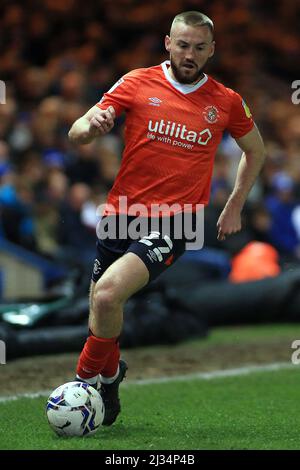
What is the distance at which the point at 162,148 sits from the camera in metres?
6.80

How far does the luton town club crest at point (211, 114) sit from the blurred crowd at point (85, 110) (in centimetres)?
602

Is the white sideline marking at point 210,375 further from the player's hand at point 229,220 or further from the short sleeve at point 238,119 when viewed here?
the short sleeve at point 238,119

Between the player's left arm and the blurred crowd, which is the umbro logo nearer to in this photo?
the player's left arm

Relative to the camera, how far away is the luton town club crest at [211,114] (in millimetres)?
6867

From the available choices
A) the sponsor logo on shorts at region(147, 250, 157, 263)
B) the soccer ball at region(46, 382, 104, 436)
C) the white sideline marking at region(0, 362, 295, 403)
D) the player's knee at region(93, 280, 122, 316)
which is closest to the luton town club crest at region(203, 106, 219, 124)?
the sponsor logo on shorts at region(147, 250, 157, 263)

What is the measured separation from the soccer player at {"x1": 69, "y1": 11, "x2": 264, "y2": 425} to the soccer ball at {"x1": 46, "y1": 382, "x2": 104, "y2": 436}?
189 mm

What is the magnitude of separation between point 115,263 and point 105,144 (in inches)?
340

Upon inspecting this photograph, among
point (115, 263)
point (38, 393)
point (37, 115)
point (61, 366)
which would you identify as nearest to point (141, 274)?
point (115, 263)

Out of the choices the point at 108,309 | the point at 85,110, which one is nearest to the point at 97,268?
the point at 108,309

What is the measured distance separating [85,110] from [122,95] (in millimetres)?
8530

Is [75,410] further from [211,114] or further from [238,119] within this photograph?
[238,119]

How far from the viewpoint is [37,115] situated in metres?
14.3

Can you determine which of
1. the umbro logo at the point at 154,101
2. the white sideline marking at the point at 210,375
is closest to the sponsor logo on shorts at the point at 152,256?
the umbro logo at the point at 154,101

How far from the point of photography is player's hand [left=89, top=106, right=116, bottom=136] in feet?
20.3
